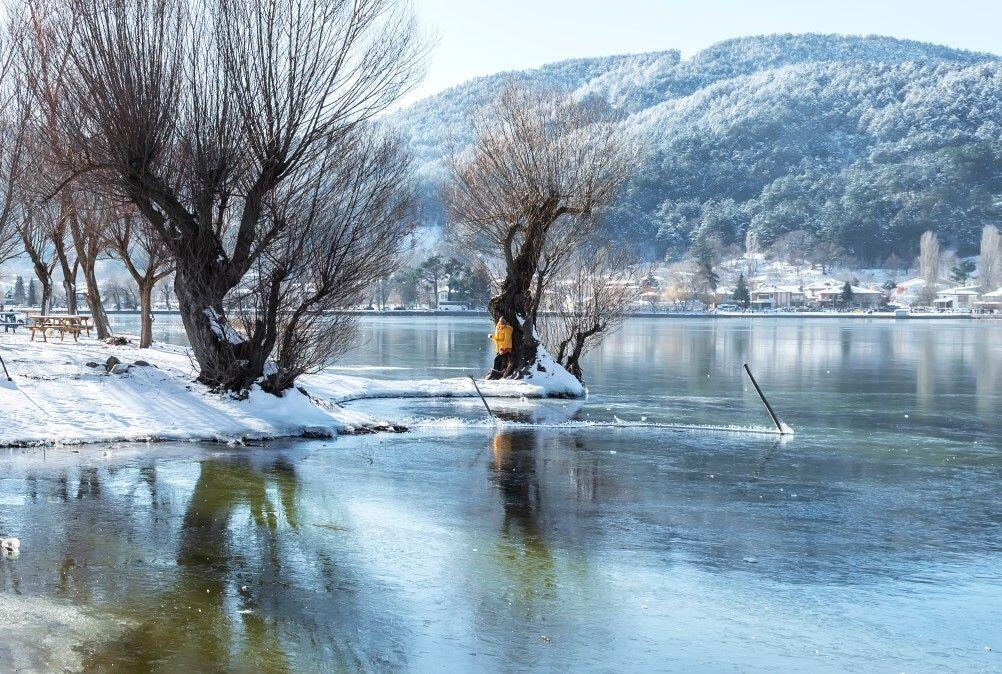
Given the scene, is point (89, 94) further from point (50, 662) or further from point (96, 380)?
point (50, 662)

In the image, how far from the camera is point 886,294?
584ft

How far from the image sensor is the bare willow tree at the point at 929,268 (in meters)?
173

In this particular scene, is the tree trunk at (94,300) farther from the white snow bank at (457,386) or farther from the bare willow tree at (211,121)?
the bare willow tree at (211,121)

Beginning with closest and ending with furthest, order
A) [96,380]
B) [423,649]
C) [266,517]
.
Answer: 1. [423,649]
2. [266,517]
3. [96,380]

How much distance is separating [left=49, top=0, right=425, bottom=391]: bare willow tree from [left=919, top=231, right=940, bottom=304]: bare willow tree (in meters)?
167

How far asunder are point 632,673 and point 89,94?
1568 cm

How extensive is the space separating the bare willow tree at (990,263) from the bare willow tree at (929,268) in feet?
24.1

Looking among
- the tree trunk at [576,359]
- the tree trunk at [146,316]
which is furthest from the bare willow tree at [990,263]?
the tree trunk at [146,316]

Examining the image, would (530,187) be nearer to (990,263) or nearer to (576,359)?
(576,359)

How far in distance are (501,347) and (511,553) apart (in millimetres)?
21973

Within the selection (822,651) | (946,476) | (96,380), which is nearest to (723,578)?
(822,651)

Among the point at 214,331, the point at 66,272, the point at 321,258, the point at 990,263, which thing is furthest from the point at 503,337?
the point at 990,263

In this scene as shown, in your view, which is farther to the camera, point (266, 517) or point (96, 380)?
point (96, 380)

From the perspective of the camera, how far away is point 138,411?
19.0m
